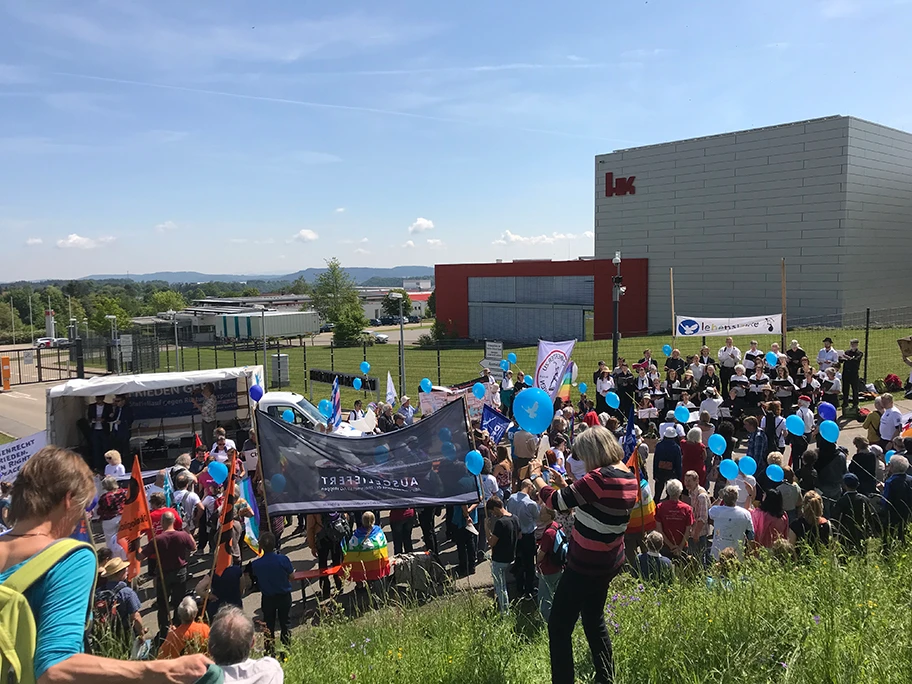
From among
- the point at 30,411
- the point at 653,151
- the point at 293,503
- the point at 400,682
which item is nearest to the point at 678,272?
the point at 653,151

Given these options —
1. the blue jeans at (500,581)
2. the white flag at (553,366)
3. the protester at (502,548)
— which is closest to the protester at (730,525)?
the protester at (502,548)

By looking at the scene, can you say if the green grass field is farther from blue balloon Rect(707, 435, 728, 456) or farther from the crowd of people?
blue balloon Rect(707, 435, 728, 456)

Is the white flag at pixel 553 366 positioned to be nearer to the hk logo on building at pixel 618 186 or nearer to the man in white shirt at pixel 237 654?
the man in white shirt at pixel 237 654

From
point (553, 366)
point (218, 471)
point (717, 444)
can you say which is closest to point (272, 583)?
point (218, 471)

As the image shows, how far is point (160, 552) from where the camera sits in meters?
7.44

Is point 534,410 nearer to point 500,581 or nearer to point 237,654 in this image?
point 500,581

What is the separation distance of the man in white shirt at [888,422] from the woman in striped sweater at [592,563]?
8.61 m

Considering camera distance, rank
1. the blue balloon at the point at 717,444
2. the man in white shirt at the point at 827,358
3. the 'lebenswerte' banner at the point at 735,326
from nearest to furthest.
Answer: the blue balloon at the point at 717,444, the man in white shirt at the point at 827,358, the 'lebenswerte' banner at the point at 735,326

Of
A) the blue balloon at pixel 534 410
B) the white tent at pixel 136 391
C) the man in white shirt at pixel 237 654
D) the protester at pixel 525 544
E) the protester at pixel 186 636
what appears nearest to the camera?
the man in white shirt at pixel 237 654

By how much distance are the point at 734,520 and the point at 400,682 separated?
414cm

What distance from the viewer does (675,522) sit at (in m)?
7.38

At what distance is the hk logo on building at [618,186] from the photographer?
4722cm

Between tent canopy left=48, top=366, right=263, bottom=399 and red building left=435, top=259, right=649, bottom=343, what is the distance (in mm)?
28842

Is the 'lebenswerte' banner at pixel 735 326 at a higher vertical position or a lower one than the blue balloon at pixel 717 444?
higher
